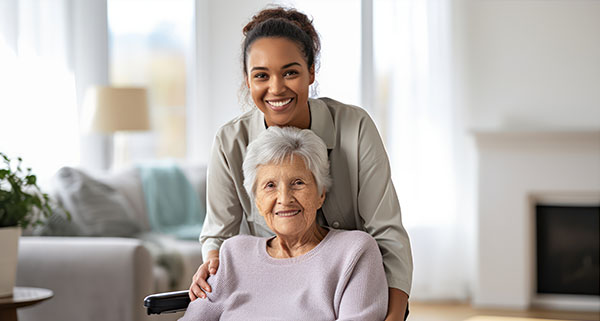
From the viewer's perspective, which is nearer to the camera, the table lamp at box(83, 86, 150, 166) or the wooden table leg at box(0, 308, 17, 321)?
the wooden table leg at box(0, 308, 17, 321)

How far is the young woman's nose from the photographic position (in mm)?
1882

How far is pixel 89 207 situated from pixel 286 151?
6.90 ft

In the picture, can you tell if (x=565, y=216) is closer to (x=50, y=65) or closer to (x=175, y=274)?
(x=175, y=274)

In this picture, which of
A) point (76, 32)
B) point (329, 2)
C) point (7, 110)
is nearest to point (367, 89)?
point (329, 2)

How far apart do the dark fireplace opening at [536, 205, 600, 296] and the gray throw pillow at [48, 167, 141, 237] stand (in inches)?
110

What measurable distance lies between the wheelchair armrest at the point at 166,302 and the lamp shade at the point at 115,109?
2647 millimetres

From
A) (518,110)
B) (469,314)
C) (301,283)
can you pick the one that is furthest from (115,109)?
(301,283)

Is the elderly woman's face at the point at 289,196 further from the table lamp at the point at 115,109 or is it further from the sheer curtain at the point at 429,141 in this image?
the sheer curtain at the point at 429,141

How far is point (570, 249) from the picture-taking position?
4.99 m

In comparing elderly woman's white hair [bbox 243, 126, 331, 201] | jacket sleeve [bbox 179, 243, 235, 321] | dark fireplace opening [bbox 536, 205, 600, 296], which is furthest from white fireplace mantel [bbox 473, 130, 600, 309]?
jacket sleeve [bbox 179, 243, 235, 321]

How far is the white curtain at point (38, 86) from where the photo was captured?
3791 millimetres

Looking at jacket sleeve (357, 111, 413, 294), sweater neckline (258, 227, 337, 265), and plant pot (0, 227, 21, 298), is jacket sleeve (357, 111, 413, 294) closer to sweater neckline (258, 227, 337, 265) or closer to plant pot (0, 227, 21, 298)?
sweater neckline (258, 227, 337, 265)

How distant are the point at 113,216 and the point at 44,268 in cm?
64

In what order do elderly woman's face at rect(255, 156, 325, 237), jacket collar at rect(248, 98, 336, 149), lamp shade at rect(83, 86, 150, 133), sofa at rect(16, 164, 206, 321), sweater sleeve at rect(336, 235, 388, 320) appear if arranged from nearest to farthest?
1. sweater sleeve at rect(336, 235, 388, 320)
2. elderly woman's face at rect(255, 156, 325, 237)
3. jacket collar at rect(248, 98, 336, 149)
4. sofa at rect(16, 164, 206, 321)
5. lamp shade at rect(83, 86, 150, 133)
